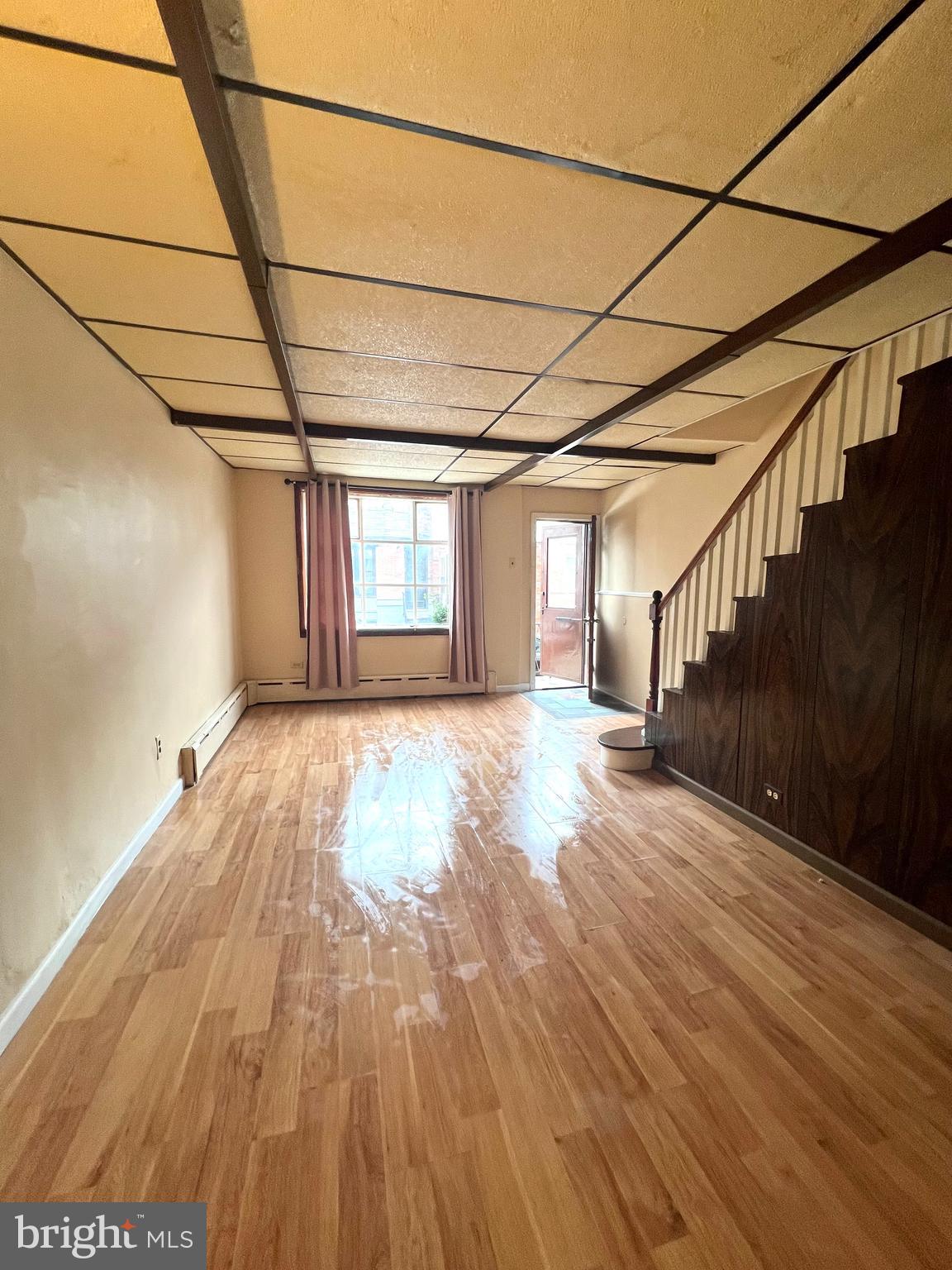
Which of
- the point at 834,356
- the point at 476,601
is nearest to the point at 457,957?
the point at 834,356

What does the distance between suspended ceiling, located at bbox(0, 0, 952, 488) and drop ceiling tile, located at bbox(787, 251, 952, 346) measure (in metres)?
0.01

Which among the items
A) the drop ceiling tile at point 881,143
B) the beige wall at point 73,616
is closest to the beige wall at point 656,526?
the drop ceiling tile at point 881,143

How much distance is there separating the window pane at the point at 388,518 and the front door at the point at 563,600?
1797mm

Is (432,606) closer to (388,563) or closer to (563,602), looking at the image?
(388,563)

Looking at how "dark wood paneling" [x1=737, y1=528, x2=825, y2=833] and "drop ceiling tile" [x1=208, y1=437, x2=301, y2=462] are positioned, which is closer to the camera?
"dark wood paneling" [x1=737, y1=528, x2=825, y2=833]

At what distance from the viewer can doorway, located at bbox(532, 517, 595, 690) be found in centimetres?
614

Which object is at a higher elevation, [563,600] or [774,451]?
[774,451]

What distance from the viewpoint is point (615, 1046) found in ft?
4.91

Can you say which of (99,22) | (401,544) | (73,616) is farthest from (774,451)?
(401,544)

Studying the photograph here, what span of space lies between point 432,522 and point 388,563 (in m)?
0.70

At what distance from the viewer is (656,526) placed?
5102mm

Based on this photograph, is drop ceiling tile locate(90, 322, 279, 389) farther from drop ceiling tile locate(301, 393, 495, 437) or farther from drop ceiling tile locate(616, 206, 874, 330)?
drop ceiling tile locate(616, 206, 874, 330)

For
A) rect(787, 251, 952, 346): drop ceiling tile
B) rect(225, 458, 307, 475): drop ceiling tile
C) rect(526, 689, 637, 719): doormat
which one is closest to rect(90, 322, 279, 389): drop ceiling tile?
rect(225, 458, 307, 475): drop ceiling tile

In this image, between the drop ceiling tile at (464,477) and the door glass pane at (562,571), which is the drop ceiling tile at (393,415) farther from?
the door glass pane at (562,571)
